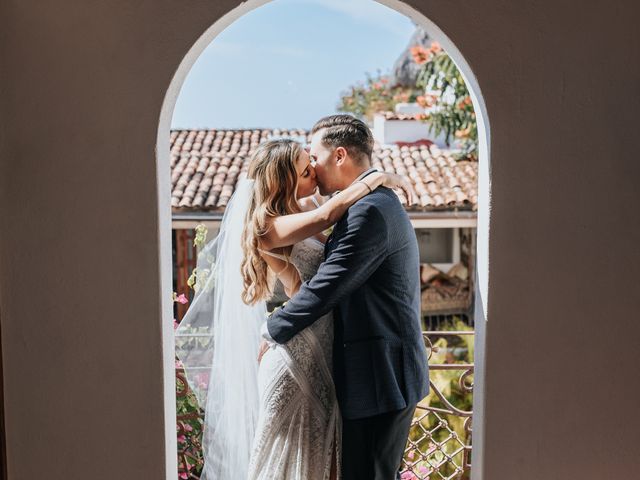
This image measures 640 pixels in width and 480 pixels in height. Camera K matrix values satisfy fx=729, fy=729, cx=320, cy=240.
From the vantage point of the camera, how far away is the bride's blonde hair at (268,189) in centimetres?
246

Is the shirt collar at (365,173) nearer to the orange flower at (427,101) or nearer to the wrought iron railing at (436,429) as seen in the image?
the wrought iron railing at (436,429)

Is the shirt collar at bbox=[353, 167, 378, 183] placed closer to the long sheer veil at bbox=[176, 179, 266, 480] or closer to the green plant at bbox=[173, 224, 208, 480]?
the long sheer veil at bbox=[176, 179, 266, 480]

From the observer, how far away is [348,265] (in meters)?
2.24

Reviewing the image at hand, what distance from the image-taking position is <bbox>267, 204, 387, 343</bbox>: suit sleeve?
2242 millimetres

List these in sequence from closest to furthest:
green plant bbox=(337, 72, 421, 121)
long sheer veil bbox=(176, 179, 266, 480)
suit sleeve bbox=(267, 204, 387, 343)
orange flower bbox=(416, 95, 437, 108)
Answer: suit sleeve bbox=(267, 204, 387, 343) → long sheer veil bbox=(176, 179, 266, 480) → orange flower bbox=(416, 95, 437, 108) → green plant bbox=(337, 72, 421, 121)

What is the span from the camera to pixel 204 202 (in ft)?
27.1

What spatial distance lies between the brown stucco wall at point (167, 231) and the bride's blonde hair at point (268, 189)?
0.42 meters

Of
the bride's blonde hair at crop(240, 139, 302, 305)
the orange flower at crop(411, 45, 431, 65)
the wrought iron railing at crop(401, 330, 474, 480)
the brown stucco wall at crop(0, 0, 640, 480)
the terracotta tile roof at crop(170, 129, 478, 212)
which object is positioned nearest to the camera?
the brown stucco wall at crop(0, 0, 640, 480)

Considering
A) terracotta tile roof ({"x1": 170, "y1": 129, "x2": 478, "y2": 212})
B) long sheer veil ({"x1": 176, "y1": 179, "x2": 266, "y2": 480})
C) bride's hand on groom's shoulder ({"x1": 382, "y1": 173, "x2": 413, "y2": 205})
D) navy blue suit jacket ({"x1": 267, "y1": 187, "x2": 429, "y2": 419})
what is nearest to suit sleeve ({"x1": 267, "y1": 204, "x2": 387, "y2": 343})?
navy blue suit jacket ({"x1": 267, "y1": 187, "x2": 429, "y2": 419})

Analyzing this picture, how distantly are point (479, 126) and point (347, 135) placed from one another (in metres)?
0.44

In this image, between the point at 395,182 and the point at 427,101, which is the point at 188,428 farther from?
the point at 427,101

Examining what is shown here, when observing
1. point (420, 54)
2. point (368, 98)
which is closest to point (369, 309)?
point (420, 54)

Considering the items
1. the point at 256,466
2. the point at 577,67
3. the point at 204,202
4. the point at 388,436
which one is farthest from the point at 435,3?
the point at 204,202

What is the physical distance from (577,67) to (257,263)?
121 cm
